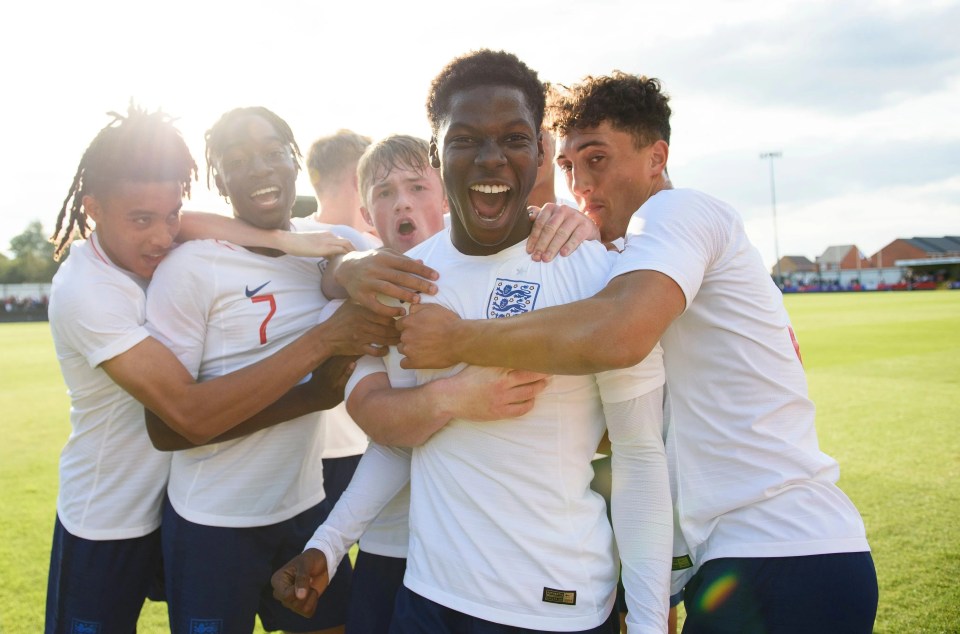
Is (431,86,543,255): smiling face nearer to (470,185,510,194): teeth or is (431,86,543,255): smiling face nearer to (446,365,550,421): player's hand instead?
(470,185,510,194): teeth

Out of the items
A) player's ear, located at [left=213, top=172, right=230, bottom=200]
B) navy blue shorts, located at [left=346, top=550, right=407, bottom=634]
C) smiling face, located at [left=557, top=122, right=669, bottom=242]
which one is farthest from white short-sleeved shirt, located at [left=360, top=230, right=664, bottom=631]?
player's ear, located at [left=213, top=172, right=230, bottom=200]

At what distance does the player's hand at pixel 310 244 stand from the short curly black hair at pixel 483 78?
79cm

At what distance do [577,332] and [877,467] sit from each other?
21.2ft

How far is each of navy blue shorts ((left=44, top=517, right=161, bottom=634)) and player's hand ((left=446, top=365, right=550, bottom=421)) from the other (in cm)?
178

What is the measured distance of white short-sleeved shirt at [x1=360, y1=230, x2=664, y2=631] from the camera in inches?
76.8

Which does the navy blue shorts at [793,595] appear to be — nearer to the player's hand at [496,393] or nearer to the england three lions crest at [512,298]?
the player's hand at [496,393]

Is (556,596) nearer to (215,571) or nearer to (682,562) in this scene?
(682,562)

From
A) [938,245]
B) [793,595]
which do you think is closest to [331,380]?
[793,595]

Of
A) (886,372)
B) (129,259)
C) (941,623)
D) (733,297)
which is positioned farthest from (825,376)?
(129,259)

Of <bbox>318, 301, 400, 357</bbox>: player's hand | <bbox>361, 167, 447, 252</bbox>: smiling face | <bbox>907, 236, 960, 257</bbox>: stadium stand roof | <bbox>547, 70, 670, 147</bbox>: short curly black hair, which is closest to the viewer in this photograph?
<bbox>318, 301, 400, 357</bbox>: player's hand

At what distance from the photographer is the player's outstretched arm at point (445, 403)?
2021 millimetres

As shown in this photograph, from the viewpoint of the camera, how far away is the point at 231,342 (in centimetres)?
284

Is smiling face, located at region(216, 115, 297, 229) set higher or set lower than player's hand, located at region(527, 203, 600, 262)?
higher

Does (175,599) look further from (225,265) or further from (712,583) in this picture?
(712,583)
